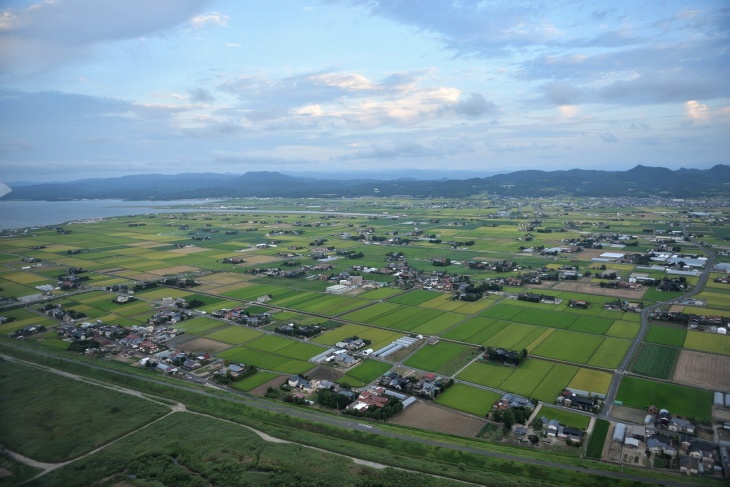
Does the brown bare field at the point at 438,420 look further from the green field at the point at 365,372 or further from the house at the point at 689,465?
the house at the point at 689,465

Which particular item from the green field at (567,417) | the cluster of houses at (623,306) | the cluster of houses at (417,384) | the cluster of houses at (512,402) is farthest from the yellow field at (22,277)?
the cluster of houses at (623,306)

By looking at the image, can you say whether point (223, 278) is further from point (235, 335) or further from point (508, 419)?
point (508, 419)

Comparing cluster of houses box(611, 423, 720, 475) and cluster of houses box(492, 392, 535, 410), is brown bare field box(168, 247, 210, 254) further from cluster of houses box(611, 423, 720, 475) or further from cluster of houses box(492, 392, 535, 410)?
cluster of houses box(611, 423, 720, 475)

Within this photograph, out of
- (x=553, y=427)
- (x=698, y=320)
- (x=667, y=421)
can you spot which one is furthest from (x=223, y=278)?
(x=698, y=320)

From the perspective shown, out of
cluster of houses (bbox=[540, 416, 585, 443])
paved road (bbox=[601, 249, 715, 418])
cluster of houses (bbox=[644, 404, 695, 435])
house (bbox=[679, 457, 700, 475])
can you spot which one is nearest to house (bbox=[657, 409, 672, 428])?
cluster of houses (bbox=[644, 404, 695, 435])

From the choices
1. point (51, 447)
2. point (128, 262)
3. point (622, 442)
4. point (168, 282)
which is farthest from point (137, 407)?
point (128, 262)

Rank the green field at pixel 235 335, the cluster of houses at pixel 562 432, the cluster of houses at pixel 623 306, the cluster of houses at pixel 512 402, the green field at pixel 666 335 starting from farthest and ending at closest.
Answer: the cluster of houses at pixel 623 306 → the green field at pixel 235 335 → the green field at pixel 666 335 → the cluster of houses at pixel 512 402 → the cluster of houses at pixel 562 432
